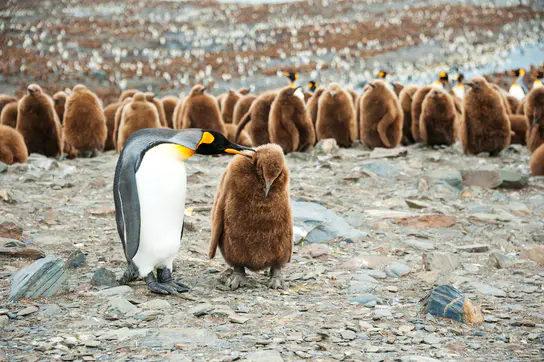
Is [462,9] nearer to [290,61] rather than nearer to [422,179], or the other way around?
[290,61]

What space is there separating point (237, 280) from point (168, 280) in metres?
0.44

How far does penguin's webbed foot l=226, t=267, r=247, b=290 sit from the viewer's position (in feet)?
12.4

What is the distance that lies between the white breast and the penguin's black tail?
4cm

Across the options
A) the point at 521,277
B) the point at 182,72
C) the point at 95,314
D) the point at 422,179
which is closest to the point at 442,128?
the point at 422,179

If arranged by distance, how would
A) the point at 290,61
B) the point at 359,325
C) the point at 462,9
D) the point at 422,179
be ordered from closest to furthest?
1. the point at 359,325
2. the point at 422,179
3. the point at 290,61
4. the point at 462,9

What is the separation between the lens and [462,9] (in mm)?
53438

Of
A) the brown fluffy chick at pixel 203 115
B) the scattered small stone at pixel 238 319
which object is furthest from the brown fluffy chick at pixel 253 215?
the brown fluffy chick at pixel 203 115

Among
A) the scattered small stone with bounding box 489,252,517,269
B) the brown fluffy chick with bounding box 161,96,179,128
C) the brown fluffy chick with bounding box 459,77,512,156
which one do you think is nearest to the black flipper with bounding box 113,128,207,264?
the scattered small stone with bounding box 489,252,517,269

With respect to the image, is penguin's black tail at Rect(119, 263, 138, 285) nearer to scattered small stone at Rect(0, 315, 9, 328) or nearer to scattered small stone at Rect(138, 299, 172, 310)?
scattered small stone at Rect(138, 299, 172, 310)

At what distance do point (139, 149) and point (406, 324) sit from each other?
184 centimetres

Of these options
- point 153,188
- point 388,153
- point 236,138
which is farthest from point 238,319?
point 388,153

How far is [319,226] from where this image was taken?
516 cm

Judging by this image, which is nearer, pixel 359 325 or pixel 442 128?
pixel 359 325

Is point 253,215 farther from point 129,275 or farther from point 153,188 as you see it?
point 129,275
